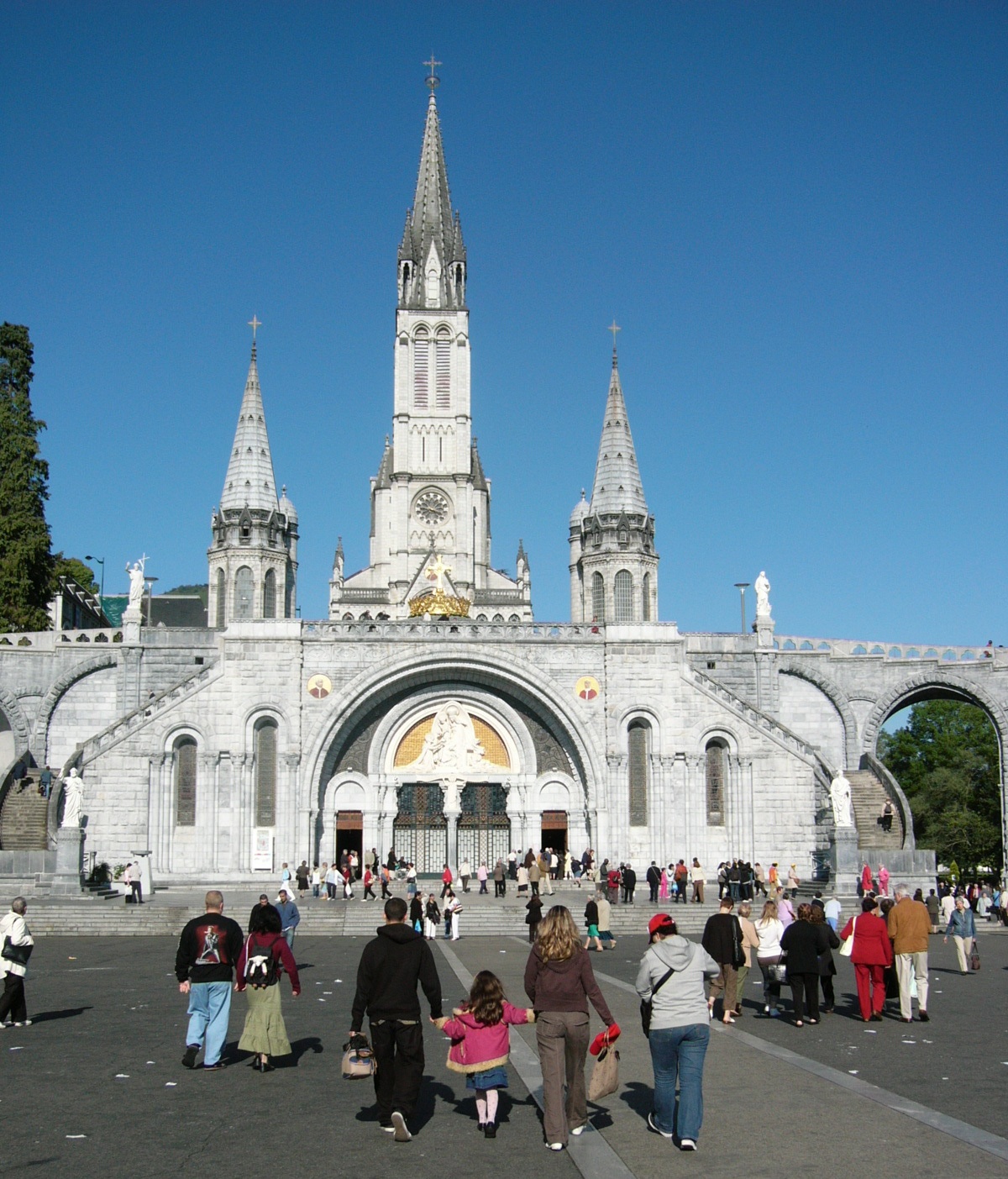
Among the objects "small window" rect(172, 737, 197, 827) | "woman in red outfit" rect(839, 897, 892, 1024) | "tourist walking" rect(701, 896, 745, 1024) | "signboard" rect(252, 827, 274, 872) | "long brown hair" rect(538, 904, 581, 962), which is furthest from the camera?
"small window" rect(172, 737, 197, 827)

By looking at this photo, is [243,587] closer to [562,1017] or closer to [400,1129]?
[400,1129]

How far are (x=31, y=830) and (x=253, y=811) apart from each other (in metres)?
7.10

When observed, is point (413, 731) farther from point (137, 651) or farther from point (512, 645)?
point (137, 651)

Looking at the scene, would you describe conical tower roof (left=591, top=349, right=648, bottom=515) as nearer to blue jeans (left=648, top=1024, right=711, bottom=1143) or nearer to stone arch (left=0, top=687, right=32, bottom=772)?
stone arch (left=0, top=687, right=32, bottom=772)

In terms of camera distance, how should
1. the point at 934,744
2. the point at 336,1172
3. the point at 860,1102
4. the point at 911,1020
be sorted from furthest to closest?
the point at 934,744 → the point at 911,1020 → the point at 860,1102 → the point at 336,1172

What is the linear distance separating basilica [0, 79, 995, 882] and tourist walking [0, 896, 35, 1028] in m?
27.2

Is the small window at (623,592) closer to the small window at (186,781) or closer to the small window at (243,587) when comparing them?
the small window at (243,587)

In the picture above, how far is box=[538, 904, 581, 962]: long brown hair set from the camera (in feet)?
34.0

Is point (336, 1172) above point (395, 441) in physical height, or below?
below

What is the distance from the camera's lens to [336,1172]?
9281mm

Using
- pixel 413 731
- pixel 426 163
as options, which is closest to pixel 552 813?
pixel 413 731

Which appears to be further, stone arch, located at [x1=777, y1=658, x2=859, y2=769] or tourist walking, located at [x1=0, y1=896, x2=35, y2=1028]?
stone arch, located at [x1=777, y1=658, x2=859, y2=769]

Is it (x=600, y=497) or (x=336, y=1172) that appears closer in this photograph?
(x=336, y=1172)

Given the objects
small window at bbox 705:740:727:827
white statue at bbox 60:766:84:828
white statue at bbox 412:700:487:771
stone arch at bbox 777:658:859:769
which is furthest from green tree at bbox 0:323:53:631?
stone arch at bbox 777:658:859:769
